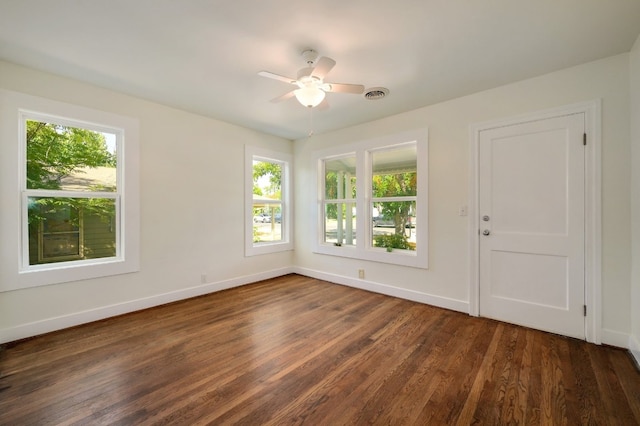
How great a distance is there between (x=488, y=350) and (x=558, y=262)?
3.79 feet

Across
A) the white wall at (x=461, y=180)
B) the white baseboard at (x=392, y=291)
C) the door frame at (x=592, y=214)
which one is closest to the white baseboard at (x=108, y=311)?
the white baseboard at (x=392, y=291)

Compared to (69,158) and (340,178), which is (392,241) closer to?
(340,178)

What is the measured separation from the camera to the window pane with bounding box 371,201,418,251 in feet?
12.4

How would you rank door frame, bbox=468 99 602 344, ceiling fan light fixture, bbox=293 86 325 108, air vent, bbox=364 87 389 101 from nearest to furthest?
ceiling fan light fixture, bbox=293 86 325 108 < door frame, bbox=468 99 602 344 < air vent, bbox=364 87 389 101

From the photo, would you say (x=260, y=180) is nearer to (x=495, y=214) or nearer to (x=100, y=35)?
(x=100, y=35)

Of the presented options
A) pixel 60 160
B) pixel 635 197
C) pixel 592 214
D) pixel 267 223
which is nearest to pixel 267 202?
pixel 267 223

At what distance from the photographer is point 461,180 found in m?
3.24

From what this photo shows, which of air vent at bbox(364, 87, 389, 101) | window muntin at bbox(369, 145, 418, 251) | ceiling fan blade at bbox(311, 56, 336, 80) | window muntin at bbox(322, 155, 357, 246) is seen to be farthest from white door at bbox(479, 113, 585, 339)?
ceiling fan blade at bbox(311, 56, 336, 80)

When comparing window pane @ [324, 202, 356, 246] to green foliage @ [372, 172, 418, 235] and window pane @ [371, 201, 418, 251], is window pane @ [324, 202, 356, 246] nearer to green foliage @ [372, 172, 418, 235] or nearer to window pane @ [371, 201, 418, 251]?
window pane @ [371, 201, 418, 251]

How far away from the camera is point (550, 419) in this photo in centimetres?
159

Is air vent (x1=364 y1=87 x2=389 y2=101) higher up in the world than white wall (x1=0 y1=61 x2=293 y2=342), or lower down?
higher up

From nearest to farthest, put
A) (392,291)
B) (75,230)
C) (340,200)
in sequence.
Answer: (75,230) → (392,291) → (340,200)

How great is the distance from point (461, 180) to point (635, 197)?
1375 millimetres

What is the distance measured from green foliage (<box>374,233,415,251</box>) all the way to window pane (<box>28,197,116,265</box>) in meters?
3.46
